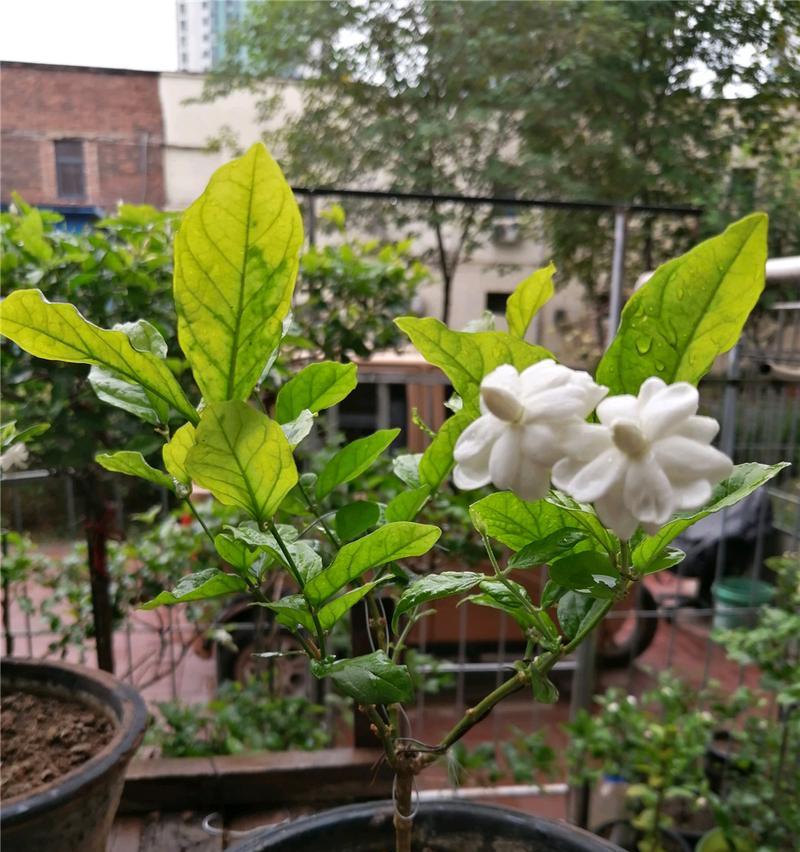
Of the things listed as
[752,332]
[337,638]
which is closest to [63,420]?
[337,638]

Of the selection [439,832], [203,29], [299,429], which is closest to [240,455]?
[299,429]

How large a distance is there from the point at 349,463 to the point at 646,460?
184 millimetres

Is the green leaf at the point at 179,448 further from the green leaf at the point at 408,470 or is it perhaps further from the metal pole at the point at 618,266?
the metal pole at the point at 618,266

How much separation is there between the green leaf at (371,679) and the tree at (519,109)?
4.38 ft

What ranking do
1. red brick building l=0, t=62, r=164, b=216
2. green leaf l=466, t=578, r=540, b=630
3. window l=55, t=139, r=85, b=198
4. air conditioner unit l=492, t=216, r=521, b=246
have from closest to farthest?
1. green leaf l=466, t=578, r=540, b=630
2. red brick building l=0, t=62, r=164, b=216
3. window l=55, t=139, r=85, b=198
4. air conditioner unit l=492, t=216, r=521, b=246

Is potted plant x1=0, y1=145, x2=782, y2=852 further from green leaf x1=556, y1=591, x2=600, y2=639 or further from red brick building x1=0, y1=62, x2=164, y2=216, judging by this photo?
red brick building x1=0, y1=62, x2=164, y2=216

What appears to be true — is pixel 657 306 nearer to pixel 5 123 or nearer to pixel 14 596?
pixel 5 123

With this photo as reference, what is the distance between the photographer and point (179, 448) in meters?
0.29

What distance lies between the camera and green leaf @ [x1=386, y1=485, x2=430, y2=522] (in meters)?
0.37

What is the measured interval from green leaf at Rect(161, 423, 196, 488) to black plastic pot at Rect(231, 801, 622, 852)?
0.89 ft

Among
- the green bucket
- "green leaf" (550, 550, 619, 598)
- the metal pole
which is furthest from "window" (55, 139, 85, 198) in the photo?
the green bucket

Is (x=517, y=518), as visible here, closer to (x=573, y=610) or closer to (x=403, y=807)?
(x=573, y=610)

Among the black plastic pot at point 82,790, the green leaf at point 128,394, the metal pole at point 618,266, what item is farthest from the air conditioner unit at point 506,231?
the green leaf at point 128,394

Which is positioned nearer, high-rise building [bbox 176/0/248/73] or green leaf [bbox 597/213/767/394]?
green leaf [bbox 597/213/767/394]
